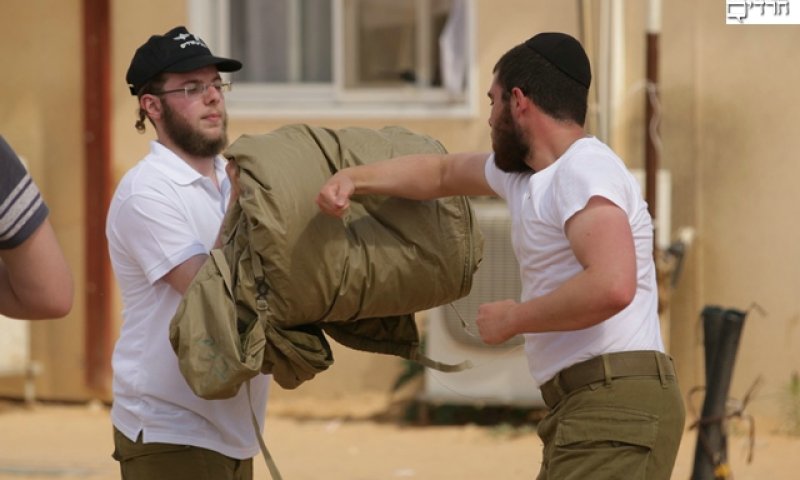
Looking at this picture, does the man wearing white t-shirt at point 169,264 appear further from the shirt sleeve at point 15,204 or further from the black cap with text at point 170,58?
the shirt sleeve at point 15,204

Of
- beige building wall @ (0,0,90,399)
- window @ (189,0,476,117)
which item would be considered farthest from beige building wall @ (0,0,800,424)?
beige building wall @ (0,0,90,399)

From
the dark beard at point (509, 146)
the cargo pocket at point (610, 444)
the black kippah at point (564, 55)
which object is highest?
the black kippah at point (564, 55)

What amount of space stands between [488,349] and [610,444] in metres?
5.50

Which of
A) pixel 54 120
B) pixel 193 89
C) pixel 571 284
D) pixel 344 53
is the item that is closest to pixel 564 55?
pixel 571 284

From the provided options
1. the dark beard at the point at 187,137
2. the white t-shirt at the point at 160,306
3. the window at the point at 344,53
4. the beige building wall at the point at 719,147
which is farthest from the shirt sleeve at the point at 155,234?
the window at the point at 344,53

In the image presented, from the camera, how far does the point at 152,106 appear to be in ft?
14.7

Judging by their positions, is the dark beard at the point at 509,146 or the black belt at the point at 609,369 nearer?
the black belt at the point at 609,369

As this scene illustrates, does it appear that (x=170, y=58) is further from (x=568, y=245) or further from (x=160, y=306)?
(x=568, y=245)

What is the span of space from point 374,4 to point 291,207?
620 centimetres

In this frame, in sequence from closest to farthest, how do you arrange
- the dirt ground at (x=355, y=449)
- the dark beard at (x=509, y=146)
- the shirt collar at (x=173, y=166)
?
1. the dark beard at (x=509, y=146)
2. the shirt collar at (x=173, y=166)
3. the dirt ground at (x=355, y=449)

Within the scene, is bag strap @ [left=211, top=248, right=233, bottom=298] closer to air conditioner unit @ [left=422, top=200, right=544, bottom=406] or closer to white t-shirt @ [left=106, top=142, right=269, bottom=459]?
white t-shirt @ [left=106, top=142, right=269, bottom=459]

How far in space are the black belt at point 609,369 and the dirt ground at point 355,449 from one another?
4.36 meters

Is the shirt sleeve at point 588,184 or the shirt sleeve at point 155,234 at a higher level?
the shirt sleeve at point 588,184

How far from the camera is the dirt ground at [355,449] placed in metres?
8.36
